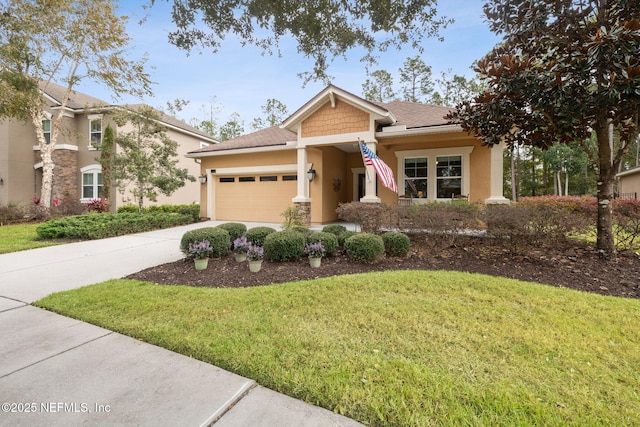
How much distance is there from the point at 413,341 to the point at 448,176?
30.2 feet

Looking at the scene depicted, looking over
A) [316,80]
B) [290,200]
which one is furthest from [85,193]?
[316,80]

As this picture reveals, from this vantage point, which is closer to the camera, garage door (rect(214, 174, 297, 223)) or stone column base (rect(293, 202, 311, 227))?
stone column base (rect(293, 202, 311, 227))

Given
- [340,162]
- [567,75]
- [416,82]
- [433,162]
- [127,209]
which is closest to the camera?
[567,75]

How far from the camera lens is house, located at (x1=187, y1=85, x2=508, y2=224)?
33.7 feet

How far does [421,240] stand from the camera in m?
7.30

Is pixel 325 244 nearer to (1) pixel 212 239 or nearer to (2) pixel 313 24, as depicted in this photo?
(1) pixel 212 239

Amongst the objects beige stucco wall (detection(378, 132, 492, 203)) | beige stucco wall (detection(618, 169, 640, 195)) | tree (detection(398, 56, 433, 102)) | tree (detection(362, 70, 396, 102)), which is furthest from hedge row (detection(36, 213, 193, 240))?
beige stucco wall (detection(618, 169, 640, 195))

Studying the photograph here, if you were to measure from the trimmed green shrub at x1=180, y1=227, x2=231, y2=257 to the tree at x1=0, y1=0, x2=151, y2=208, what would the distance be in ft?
40.8

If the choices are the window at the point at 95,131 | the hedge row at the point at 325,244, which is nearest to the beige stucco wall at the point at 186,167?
the window at the point at 95,131

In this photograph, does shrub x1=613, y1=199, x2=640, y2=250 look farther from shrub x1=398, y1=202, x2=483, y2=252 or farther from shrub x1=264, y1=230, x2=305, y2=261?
shrub x1=264, y1=230, x2=305, y2=261

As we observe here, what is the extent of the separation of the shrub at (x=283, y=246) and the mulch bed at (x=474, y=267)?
175 millimetres

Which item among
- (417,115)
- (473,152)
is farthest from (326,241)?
(417,115)

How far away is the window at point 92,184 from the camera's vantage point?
17.2 meters

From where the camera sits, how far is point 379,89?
30.6 meters
